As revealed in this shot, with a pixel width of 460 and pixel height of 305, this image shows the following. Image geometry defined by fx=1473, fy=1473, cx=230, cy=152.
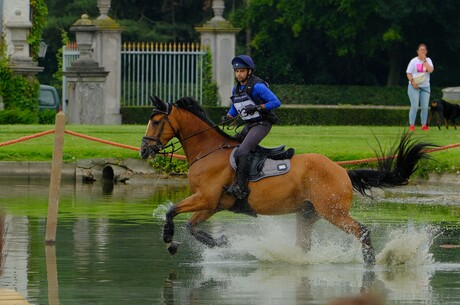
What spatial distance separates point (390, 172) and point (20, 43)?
26.1m

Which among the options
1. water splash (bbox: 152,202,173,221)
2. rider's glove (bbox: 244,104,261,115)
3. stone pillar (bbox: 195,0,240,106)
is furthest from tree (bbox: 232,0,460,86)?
rider's glove (bbox: 244,104,261,115)

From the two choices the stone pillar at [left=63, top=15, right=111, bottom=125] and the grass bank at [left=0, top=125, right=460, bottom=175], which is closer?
the grass bank at [left=0, top=125, right=460, bottom=175]

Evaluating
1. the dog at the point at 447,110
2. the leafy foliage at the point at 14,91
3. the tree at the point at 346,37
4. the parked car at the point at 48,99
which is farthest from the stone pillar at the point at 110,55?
the tree at the point at 346,37

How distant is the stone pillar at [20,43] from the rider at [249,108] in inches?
996

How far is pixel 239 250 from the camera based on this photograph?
15414mm

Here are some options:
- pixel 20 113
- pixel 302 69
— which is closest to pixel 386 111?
pixel 20 113

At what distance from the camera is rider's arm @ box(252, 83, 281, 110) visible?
48.6ft

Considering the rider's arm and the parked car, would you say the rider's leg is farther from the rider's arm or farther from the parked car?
the parked car

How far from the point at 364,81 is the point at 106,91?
1217 inches

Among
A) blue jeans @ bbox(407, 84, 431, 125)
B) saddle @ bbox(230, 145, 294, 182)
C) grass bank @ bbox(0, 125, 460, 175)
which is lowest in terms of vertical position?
grass bank @ bbox(0, 125, 460, 175)

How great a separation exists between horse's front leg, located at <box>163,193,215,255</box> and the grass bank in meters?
8.49

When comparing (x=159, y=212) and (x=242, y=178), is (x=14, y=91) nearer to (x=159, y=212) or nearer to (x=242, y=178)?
(x=159, y=212)

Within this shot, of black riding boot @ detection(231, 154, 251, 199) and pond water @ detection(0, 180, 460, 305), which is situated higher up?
black riding boot @ detection(231, 154, 251, 199)

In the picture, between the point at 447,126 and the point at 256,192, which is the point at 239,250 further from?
the point at 447,126
